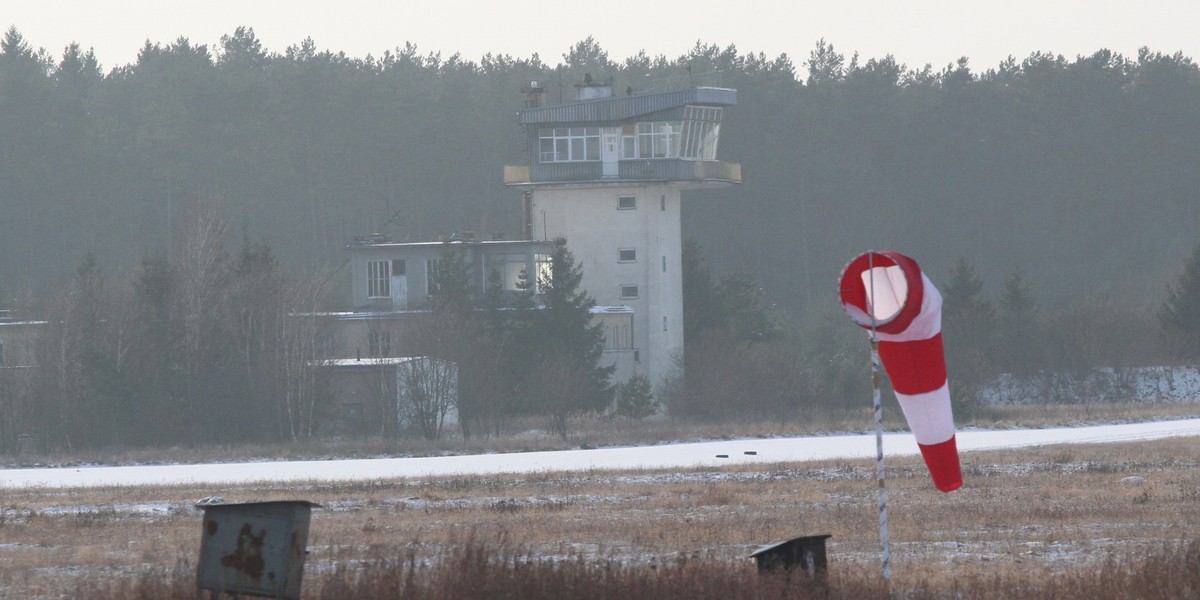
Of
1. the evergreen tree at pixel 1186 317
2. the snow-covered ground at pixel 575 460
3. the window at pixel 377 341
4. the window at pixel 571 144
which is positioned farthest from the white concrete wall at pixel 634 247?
the snow-covered ground at pixel 575 460

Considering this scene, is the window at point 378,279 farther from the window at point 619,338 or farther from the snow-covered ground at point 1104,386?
the snow-covered ground at point 1104,386

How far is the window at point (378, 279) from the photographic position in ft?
213

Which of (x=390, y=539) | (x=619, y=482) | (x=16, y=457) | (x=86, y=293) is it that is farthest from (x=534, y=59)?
(x=390, y=539)

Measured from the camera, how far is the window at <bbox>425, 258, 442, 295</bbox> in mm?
62500

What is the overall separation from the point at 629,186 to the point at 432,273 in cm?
832

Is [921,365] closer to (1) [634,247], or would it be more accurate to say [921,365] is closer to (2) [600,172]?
(2) [600,172]

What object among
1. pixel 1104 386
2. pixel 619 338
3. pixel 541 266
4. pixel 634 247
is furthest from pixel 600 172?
pixel 1104 386

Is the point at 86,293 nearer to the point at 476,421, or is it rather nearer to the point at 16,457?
the point at 16,457

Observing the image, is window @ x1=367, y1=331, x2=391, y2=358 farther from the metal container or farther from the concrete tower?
the metal container

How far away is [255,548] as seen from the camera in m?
10.8

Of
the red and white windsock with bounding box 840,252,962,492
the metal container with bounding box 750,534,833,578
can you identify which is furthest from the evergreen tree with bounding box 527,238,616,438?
the metal container with bounding box 750,534,833,578

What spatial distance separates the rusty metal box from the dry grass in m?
0.36

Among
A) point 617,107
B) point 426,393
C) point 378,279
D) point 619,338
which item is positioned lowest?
point 426,393

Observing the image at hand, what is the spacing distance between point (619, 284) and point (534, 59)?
2358 inches
